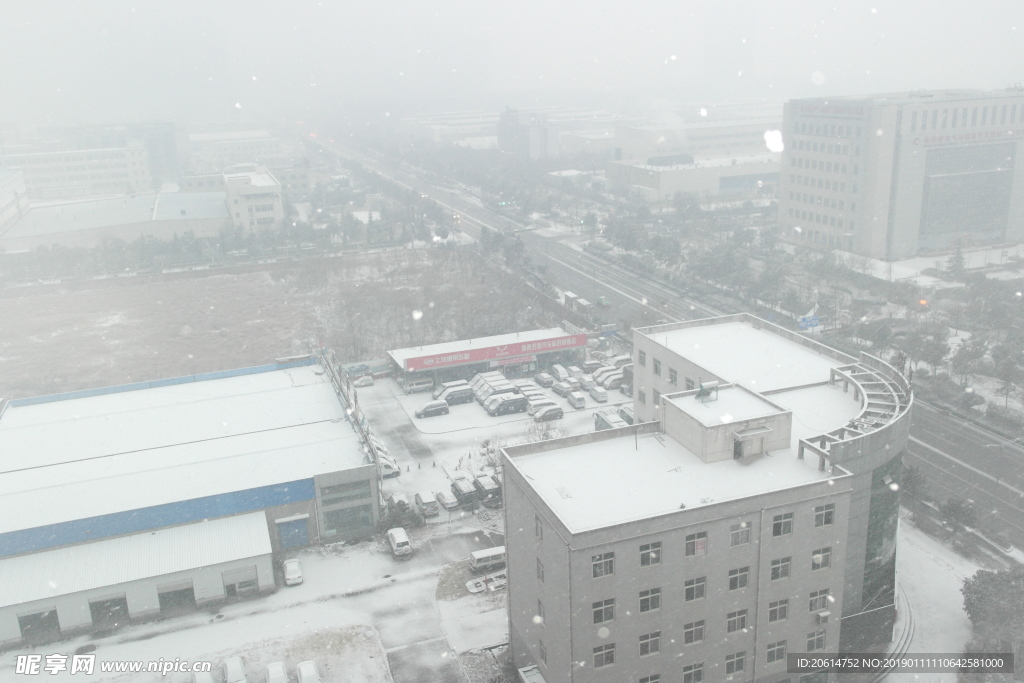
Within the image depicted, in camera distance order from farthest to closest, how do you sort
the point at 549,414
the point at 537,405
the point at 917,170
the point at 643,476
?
the point at 917,170, the point at 537,405, the point at 549,414, the point at 643,476

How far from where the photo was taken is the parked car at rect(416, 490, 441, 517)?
9.70m

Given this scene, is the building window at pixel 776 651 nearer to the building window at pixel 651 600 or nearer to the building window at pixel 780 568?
the building window at pixel 780 568

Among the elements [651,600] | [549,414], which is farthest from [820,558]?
[549,414]

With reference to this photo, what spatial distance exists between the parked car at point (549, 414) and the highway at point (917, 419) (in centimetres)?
425

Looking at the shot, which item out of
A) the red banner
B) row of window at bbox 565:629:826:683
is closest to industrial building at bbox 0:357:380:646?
the red banner

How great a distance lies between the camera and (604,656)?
233 inches

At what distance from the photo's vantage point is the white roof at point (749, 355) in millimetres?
8641

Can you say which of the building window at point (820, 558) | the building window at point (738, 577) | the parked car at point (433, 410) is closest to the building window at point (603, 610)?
the building window at point (738, 577)

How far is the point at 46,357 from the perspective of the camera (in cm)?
1622

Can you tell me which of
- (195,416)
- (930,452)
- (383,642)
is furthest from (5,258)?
(930,452)

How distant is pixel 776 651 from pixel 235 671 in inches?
179

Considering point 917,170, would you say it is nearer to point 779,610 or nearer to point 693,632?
point 779,610

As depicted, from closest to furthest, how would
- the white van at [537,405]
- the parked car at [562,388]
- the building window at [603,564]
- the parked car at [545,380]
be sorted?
the building window at [603,564] < the white van at [537,405] < the parked car at [562,388] < the parked car at [545,380]

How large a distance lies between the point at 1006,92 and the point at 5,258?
29.1 metres
